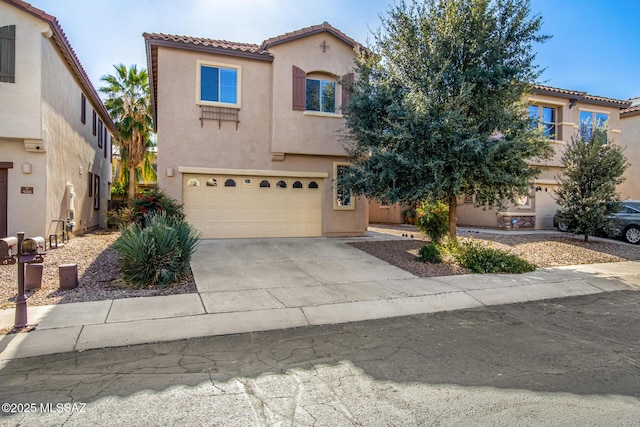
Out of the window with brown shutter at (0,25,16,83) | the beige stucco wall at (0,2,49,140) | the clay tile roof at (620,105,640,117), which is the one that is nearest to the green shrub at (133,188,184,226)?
the beige stucco wall at (0,2,49,140)

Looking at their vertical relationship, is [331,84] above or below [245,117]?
above

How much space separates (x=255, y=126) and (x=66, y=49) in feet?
21.4

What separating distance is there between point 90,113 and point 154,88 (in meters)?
5.12

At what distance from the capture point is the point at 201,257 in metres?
10.2

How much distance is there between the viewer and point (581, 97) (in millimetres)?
19500

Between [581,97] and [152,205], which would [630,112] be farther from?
[152,205]

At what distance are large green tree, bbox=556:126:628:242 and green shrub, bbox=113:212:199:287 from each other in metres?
13.9

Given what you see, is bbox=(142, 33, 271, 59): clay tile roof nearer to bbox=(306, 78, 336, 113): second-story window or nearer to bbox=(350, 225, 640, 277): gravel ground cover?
bbox=(306, 78, 336, 113): second-story window

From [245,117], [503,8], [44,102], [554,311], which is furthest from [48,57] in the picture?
[554,311]

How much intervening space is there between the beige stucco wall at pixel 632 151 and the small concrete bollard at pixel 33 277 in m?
28.1

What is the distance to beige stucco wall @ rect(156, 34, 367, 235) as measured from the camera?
41.1 ft

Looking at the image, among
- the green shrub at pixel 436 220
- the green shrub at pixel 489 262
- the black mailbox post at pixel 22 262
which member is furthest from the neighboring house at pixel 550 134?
the black mailbox post at pixel 22 262

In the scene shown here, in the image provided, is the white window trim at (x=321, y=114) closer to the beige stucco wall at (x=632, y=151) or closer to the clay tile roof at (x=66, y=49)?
the clay tile roof at (x=66, y=49)

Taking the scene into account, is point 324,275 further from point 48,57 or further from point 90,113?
point 90,113
